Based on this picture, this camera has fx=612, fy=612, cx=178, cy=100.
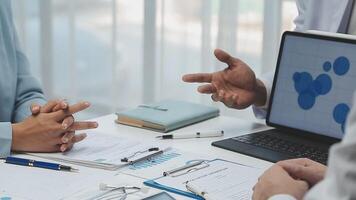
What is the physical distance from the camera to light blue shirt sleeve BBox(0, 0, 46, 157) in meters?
1.75

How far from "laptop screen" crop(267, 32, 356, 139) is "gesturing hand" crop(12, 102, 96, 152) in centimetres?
53

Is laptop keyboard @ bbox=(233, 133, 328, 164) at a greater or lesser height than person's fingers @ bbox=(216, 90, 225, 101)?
lesser

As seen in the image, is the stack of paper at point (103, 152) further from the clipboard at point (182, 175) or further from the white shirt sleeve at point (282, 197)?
the white shirt sleeve at point (282, 197)

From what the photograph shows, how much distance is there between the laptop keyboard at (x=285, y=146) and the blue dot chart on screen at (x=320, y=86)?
0.10 meters

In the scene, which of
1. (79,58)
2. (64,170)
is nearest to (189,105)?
(64,170)

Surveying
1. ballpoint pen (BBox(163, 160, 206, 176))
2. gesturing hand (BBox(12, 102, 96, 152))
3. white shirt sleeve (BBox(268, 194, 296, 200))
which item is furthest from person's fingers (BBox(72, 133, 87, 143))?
white shirt sleeve (BBox(268, 194, 296, 200))

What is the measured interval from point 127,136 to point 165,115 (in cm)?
16

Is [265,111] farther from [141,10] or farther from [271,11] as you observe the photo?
[141,10]

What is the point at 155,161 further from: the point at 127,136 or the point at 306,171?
the point at 306,171

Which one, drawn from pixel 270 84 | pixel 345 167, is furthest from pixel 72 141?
pixel 345 167

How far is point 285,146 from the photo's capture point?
57.5 inches

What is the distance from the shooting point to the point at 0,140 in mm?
1403

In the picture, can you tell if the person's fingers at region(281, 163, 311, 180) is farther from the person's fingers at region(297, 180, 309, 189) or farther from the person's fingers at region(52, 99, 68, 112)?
the person's fingers at region(52, 99, 68, 112)

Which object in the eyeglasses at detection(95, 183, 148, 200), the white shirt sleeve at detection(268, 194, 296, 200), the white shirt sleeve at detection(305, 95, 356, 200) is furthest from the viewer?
the eyeglasses at detection(95, 183, 148, 200)
